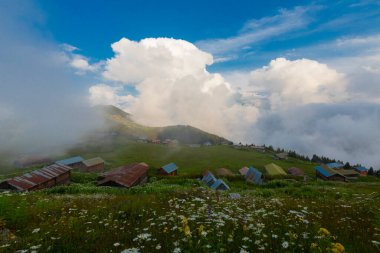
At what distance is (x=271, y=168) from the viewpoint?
4094 inches

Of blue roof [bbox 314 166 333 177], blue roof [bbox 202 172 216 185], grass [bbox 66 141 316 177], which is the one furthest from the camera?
grass [bbox 66 141 316 177]

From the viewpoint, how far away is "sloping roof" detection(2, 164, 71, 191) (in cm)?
3687

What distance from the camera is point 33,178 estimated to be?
4041 cm

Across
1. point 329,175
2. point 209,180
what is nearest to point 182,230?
point 209,180

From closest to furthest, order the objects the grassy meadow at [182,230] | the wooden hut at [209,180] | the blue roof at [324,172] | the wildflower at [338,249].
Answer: the wildflower at [338,249] → the grassy meadow at [182,230] → the wooden hut at [209,180] → the blue roof at [324,172]

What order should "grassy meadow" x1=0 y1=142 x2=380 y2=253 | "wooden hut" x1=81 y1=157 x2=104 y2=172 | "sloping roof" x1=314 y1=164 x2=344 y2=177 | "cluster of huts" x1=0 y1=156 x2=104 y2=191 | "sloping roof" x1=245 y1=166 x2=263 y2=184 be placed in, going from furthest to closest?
"wooden hut" x1=81 y1=157 x2=104 y2=172 < "sloping roof" x1=314 y1=164 x2=344 y2=177 < "sloping roof" x1=245 y1=166 x2=263 y2=184 < "cluster of huts" x1=0 y1=156 x2=104 y2=191 < "grassy meadow" x1=0 y1=142 x2=380 y2=253

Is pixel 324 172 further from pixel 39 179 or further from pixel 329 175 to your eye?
pixel 39 179

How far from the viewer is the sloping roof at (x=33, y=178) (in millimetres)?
36872

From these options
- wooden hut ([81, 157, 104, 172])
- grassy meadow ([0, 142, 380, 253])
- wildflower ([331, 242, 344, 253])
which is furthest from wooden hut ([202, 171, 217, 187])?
wooden hut ([81, 157, 104, 172])

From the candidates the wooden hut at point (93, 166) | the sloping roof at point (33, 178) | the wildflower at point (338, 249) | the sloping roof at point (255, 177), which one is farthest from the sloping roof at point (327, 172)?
the wildflower at point (338, 249)

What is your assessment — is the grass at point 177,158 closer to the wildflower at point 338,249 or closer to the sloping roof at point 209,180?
the sloping roof at point 209,180

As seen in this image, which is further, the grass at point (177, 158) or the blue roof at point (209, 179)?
the grass at point (177, 158)

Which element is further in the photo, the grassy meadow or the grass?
the grass

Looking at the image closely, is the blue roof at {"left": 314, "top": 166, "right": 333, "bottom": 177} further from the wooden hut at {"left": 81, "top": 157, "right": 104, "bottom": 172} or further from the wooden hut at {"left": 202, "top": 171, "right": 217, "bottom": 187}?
the wooden hut at {"left": 81, "top": 157, "right": 104, "bottom": 172}
